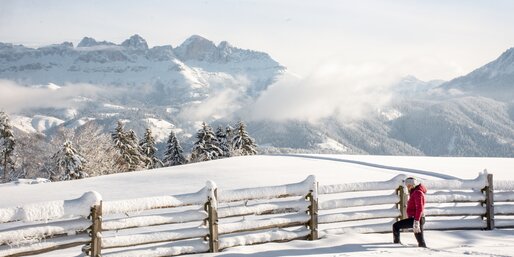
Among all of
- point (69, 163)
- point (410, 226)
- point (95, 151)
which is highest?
point (95, 151)

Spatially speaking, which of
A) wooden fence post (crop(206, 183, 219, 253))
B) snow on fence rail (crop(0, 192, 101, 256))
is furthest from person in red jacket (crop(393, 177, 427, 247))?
snow on fence rail (crop(0, 192, 101, 256))

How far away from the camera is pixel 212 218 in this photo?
34.5 ft

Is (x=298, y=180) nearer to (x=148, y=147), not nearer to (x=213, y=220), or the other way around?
(x=213, y=220)

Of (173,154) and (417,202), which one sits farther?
(173,154)

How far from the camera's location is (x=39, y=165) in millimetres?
60031

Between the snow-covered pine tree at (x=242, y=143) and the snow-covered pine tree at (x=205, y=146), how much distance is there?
6.80ft

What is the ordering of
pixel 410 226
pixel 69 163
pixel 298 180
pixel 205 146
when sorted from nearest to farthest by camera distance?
pixel 410 226 < pixel 298 180 < pixel 69 163 < pixel 205 146

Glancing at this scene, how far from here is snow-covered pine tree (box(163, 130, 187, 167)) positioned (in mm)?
61062

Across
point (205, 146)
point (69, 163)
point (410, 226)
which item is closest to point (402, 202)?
point (410, 226)

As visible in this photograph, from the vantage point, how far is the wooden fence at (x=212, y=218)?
8.98 m

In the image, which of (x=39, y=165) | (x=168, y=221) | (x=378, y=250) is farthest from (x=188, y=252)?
(x=39, y=165)

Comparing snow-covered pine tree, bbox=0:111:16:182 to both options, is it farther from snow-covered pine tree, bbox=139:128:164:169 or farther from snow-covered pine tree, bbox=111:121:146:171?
snow-covered pine tree, bbox=139:128:164:169

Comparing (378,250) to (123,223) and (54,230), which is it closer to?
(123,223)

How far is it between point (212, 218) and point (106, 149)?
4797 cm
